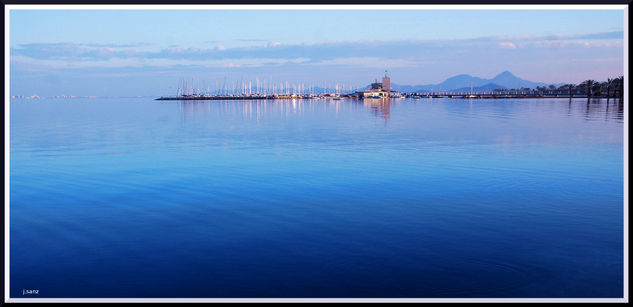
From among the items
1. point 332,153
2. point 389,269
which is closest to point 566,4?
point 389,269

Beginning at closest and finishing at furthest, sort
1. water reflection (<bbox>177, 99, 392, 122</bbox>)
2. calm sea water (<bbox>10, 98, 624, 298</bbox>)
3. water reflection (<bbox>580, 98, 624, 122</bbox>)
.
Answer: calm sea water (<bbox>10, 98, 624, 298</bbox>) → water reflection (<bbox>580, 98, 624, 122</bbox>) → water reflection (<bbox>177, 99, 392, 122</bbox>)

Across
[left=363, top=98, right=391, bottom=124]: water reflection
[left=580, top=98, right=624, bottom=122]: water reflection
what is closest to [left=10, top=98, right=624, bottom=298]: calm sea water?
[left=580, top=98, right=624, bottom=122]: water reflection

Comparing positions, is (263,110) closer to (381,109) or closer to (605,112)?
(381,109)

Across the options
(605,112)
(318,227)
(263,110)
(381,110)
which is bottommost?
(318,227)

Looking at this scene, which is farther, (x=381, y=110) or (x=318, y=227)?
(x=381, y=110)

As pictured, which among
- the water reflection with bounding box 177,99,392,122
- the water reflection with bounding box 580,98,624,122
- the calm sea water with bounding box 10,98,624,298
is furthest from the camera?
the water reflection with bounding box 177,99,392,122

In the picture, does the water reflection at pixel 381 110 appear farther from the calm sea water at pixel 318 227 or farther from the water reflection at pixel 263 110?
the calm sea water at pixel 318 227

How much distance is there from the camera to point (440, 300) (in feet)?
22.4

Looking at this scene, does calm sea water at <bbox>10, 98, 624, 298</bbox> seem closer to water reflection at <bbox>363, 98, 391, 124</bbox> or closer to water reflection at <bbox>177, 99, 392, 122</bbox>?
water reflection at <bbox>363, 98, 391, 124</bbox>

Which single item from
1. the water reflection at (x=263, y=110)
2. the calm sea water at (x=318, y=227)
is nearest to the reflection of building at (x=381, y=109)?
the water reflection at (x=263, y=110)

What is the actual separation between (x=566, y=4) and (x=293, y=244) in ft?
19.2

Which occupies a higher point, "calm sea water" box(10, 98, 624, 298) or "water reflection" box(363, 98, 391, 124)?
"water reflection" box(363, 98, 391, 124)

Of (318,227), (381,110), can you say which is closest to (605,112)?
(381,110)

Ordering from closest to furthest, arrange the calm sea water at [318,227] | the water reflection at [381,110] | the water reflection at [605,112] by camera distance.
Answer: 1. the calm sea water at [318,227]
2. the water reflection at [605,112]
3. the water reflection at [381,110]
